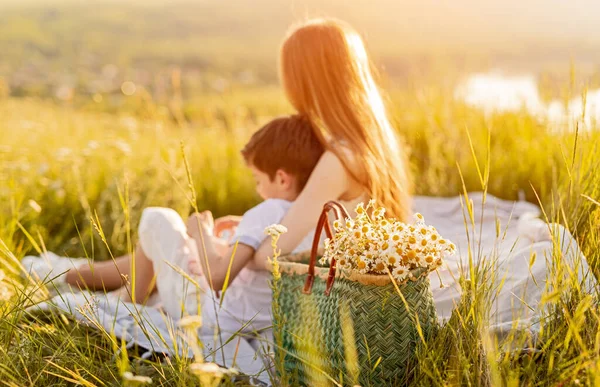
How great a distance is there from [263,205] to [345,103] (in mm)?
528

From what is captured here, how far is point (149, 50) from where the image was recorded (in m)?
37.3

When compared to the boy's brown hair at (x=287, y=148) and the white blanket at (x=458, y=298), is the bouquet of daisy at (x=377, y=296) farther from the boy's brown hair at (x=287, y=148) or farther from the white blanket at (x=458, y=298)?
the boy's brown hair at (x=287, y=148)

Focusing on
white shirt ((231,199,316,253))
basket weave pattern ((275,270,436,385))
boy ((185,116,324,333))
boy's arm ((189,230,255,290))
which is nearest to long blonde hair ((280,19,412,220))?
boy ((185,116,324,333))

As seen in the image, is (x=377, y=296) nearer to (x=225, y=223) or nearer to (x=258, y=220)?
(x=258, y=220)

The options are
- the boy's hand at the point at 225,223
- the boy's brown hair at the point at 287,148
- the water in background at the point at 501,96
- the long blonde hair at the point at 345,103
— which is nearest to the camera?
the long blonde hair at the point at 345,103

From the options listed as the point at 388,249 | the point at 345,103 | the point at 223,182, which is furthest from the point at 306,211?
the point at 223,182

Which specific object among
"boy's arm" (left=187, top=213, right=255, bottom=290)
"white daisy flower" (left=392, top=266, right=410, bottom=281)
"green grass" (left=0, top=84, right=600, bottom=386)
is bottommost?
"green grass" (left=0, top=84, right=600, bottom=386)

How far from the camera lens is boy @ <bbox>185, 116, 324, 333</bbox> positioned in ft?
8.34

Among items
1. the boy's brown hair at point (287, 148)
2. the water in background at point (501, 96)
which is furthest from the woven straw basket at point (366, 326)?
the water in background at point (501, 96)

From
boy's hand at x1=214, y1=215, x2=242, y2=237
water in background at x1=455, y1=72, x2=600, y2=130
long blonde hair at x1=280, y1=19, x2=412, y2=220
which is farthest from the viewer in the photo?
water in background at x1=455, y1=72, x2=600, y2=130

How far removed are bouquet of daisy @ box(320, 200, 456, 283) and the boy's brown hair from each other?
35.3 inches

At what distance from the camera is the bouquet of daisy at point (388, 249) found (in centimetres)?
172

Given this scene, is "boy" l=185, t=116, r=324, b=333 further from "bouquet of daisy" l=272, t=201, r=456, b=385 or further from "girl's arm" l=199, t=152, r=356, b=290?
"bouquet of daisy" l=272, t=201, r=456, b=385

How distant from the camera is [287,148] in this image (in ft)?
8.71
